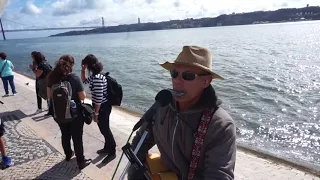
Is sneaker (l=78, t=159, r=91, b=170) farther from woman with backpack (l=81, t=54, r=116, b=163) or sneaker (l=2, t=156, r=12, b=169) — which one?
sneaker (l=2, t=156, r=12, b=169)

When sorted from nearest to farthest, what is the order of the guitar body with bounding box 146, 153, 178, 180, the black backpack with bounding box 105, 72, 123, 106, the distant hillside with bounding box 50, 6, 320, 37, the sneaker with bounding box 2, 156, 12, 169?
the guitar body with bounding box 146, 153, 178, 180
the sneaker with bounding box 2, 156, 12, 169
the black backpack with bounding box 105, 72, 123, 106
the distant hillside with bounding box 50, 6, 320, 37

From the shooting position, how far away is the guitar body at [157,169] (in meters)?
2.40

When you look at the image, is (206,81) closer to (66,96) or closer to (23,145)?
(66,96)

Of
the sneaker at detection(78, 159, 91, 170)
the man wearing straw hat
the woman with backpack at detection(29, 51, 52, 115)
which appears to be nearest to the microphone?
the man wearing straw hat

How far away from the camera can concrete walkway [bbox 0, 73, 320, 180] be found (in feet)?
17.0

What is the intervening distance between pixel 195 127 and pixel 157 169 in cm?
57

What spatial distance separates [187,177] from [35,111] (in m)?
8.68

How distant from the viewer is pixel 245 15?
571 feet

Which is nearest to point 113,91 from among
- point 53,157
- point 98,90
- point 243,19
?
point 98,90

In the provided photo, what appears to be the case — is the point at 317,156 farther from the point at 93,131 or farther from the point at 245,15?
the point at 245,15

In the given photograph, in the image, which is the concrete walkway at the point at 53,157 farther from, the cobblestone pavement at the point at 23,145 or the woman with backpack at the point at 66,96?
the woman with backpack at the point at 66,96

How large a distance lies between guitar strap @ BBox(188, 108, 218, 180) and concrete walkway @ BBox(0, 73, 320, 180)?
10.4 ft

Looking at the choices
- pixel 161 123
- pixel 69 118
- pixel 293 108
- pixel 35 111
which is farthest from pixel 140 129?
pixel 293 108

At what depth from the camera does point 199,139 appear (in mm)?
2166
